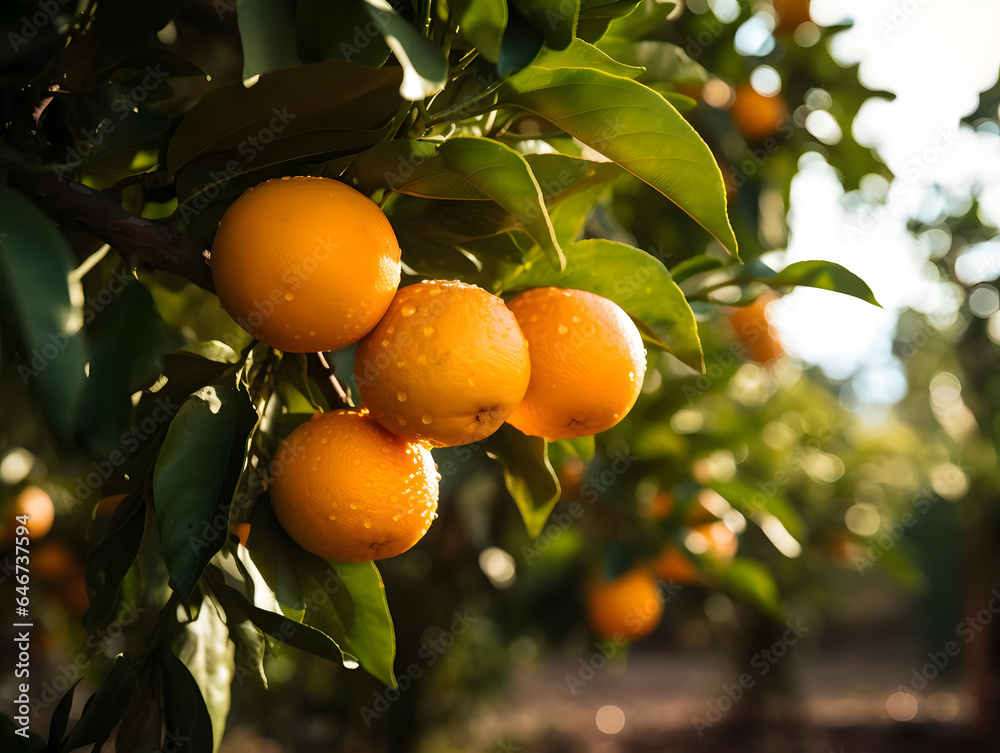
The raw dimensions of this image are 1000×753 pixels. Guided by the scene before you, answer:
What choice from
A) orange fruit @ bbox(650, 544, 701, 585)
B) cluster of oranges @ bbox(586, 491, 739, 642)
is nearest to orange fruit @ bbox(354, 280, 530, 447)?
cluster of oranges @ bbox(586, 491, 739, 642)

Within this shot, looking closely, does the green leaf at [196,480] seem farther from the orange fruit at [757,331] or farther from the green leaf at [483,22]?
the orange fruit at [757,331]

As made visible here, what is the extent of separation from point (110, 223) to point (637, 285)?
1.63 feet

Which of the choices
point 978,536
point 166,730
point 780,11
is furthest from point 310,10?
point 978,536

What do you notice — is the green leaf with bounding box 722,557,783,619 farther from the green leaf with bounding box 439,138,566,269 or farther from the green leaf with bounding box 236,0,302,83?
the green leaf with bounding box 236,0,302,83

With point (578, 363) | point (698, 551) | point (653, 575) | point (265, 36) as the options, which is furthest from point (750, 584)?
point (265, 36)

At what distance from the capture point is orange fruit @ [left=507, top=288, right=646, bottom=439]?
66 cm

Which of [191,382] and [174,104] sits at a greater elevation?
[174,104]

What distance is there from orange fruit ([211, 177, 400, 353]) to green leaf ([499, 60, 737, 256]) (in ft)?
0.58

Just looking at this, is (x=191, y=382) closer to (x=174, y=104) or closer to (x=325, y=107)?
(x=325, y=107)

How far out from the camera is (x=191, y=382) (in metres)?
0.68

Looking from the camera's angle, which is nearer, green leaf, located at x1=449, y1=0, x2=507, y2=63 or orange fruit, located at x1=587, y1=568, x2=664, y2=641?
green leaf, located at x1=449, y1=0, x2=507, y2=63

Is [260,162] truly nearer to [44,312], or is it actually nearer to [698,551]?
[44,312]

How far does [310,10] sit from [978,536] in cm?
465

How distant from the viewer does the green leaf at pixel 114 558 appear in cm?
63
